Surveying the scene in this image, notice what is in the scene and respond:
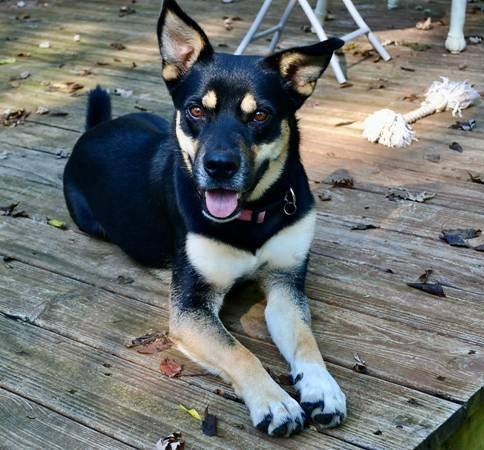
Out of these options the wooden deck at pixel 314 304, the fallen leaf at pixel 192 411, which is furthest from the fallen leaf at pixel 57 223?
the fallen leaf at pixel 192 411

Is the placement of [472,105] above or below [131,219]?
below

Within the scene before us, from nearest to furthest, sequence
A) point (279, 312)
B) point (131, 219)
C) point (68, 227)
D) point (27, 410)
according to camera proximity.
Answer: point (27, 410)
point (279, 312)
point (131, 219)
point (68, 227)

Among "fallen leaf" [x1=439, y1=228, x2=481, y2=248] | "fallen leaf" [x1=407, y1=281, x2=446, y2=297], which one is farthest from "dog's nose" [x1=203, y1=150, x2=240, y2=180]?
"fallen leaf" [x1=439, y1=228, x2=481, y2=248]

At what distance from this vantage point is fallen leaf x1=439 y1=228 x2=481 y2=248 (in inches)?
151

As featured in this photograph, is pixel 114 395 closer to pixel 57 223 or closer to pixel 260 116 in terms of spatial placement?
pixel 260 116

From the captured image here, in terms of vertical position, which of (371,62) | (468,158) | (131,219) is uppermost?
(131,219)

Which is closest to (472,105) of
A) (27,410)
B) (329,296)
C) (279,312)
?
(329,296)

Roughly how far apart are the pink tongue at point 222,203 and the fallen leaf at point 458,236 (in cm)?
128

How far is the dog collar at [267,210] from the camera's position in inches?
126

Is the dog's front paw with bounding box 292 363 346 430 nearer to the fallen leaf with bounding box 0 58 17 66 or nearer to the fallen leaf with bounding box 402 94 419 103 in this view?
the fallen leaf with bounding box 402 94 419 103

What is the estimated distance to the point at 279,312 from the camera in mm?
3199

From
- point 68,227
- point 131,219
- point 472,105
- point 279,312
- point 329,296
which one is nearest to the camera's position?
point 279,312

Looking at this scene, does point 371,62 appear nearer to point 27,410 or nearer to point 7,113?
point 7,113

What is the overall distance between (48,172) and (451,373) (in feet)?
9.07
